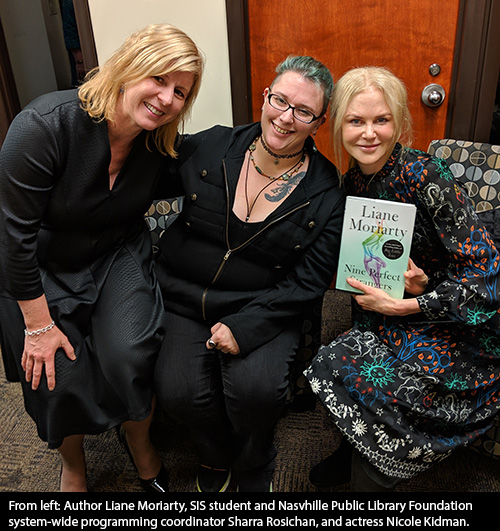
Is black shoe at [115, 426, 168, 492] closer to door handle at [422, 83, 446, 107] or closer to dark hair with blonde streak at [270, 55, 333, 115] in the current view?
dark hair with blonde streak at [270, 55, 333, 115]

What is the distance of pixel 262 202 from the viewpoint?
139cm

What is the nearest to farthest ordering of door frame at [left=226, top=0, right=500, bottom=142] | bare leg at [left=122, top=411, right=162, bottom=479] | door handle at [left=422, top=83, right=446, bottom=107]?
1. bare leg at [left=122, top=411, right=162, bottom=479]
2. door frame at [left=226, top=0, right=500, bottom=142]
3. door handle at [left=422, top=83, right=446, bottom=107]

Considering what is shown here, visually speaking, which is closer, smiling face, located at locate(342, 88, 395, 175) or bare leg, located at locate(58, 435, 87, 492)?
smiling face, located at locate(342, 88, 395, 175)

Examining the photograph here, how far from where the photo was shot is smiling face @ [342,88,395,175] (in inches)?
47.3

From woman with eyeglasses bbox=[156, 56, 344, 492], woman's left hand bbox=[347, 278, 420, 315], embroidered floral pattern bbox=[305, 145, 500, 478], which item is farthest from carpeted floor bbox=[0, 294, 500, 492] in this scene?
woman's left hand bbox=[347, 278, 420, 315]

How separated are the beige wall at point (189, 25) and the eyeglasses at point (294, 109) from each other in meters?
0.91

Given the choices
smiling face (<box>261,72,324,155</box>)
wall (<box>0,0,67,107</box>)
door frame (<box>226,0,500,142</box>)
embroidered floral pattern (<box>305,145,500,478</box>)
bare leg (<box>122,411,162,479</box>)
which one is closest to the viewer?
embroidered floral pattern (<box>305,145,500,478</box>)

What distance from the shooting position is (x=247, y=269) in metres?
1.39

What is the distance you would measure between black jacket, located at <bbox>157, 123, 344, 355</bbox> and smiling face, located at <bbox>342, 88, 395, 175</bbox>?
0.16 metres

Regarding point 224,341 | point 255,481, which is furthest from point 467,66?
point 255,481

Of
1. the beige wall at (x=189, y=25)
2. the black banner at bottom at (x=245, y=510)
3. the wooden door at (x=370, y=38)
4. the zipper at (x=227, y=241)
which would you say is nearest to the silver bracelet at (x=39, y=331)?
the zipper at (x=227, y=241)

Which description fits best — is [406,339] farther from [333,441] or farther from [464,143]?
[464,143]

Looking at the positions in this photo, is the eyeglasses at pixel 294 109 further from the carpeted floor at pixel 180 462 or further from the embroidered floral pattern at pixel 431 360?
the carpeted floor at pixel 180 462

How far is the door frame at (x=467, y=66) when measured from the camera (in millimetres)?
1806
